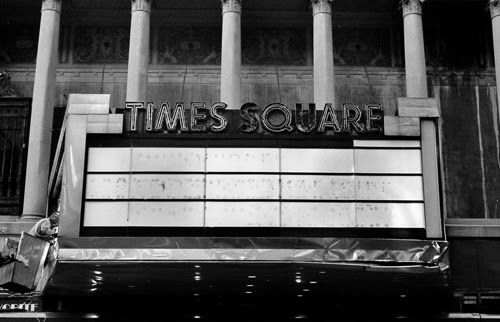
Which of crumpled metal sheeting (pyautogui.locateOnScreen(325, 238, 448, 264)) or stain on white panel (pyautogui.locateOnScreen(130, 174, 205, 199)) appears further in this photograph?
stain on white panel (pyautogui.locateOnScreen(130, 174, 205, 199))

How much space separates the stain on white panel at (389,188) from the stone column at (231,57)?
13.5 metres

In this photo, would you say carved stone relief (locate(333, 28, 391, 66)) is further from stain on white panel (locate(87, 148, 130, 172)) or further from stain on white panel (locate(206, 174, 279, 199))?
stain on white panel (locate(87, 148, 130, 172))

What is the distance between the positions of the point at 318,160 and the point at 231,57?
1461cm

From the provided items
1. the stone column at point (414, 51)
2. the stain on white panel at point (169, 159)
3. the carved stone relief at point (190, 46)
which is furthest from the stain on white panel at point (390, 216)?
the carved stone relief at point (190, 46)

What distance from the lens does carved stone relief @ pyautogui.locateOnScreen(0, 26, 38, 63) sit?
142ft

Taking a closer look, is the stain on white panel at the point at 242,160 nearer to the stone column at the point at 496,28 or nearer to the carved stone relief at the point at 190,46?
the stone column at the point at 496,28

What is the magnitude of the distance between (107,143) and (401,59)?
23639 mm

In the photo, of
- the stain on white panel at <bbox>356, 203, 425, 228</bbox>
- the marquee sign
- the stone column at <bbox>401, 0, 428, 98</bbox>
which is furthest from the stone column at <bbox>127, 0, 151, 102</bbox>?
the stain on white panel at <bbox>356, 203, 425, 228</bbox>

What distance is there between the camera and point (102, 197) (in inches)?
936

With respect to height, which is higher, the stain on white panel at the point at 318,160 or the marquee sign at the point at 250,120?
the marquee sign at the point at 250,120

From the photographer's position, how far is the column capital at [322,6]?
128 feet

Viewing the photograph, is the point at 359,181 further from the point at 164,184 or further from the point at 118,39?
the point at 118,39

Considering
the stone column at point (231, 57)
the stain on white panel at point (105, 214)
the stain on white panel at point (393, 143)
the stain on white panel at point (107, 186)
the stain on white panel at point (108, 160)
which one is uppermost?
the stone column at point (231, 57)

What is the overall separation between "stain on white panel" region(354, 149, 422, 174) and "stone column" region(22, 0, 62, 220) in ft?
55.9
